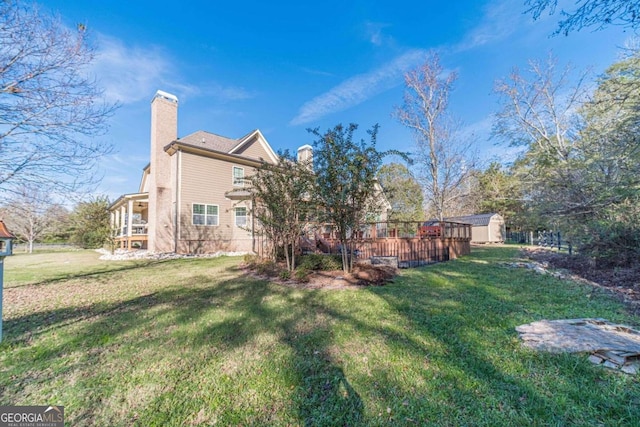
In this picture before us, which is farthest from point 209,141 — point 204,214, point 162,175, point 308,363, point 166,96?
point 308,363

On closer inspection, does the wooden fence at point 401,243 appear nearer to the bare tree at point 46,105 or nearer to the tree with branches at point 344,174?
the tree with branches at point 344,174

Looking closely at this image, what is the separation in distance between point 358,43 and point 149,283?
14.1m

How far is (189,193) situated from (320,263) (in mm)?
9538

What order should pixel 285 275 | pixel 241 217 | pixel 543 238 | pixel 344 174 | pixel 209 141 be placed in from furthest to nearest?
pixel 543 238
pixel 209 141
pixel 241 217
pixel 285 275
pixel 344 174

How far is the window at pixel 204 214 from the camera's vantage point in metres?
13.9

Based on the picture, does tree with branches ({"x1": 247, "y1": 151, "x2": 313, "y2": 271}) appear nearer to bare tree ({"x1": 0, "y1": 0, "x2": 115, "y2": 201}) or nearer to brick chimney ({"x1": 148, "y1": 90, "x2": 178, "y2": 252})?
bare tree ({"x1": 0, "y1": 0, "x2": 115, "y2": 201})

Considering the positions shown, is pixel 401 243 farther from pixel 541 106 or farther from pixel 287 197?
pixel 541 106

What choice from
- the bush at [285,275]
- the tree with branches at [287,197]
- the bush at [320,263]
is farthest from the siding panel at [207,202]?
the bush at [285,275]

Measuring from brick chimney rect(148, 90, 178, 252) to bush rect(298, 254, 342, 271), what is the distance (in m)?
9.12

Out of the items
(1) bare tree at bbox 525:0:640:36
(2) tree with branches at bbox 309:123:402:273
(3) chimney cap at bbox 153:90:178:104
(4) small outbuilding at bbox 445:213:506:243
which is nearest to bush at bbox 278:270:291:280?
(2) tree with branches at bbox 309:123:402:273

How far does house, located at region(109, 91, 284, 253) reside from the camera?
522 inches

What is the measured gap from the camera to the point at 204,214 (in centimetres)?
1419

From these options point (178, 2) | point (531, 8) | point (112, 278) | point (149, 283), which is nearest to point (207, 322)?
point (149, 283)

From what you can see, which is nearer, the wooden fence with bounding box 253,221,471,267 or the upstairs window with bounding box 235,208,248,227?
the wooden fence with bounding box 253,221,471,267
